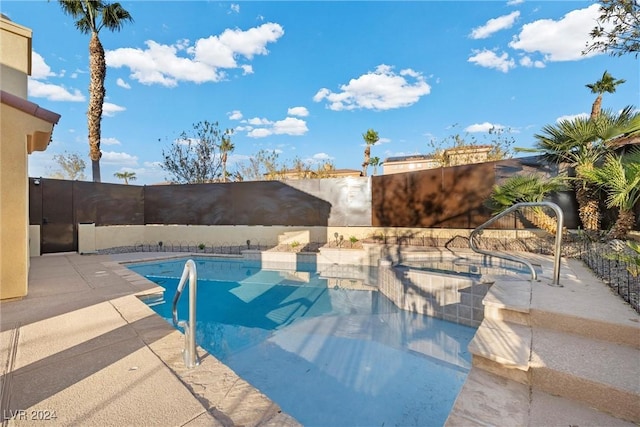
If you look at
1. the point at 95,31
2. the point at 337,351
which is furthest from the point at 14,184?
the point at 95,31

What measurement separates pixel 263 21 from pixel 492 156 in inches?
589

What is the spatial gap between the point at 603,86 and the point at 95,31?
24.3 meters

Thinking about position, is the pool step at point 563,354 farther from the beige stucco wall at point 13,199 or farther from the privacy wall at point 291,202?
the privacy wall at point 291,202

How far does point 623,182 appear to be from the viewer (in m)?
4.87

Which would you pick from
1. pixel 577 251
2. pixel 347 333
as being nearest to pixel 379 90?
pixel 577 251

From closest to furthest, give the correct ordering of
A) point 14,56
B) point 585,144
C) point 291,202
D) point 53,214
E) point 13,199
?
1. point 13,199
2. point 14,56
3. point 585,144
4. point 53,214
5. point 291,202

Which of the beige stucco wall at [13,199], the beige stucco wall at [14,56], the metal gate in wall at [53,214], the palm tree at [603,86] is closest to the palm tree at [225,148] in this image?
the metal gate in wall at [53,214]

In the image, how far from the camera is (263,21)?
14.9m

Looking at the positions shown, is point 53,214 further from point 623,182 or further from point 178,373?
point 623,182

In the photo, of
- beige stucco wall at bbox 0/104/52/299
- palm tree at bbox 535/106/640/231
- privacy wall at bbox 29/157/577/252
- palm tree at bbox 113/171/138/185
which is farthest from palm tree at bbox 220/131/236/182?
palm tree at bbox 113/171/138/185

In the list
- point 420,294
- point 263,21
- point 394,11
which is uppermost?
point 263,21

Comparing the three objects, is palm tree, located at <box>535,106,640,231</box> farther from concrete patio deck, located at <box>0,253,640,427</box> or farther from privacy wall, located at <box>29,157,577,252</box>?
concrete patio deck, located at <box>0,253,640,427</box>

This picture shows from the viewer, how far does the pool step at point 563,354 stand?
5.96 ft

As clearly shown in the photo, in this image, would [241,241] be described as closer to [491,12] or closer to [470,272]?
[470,272]
